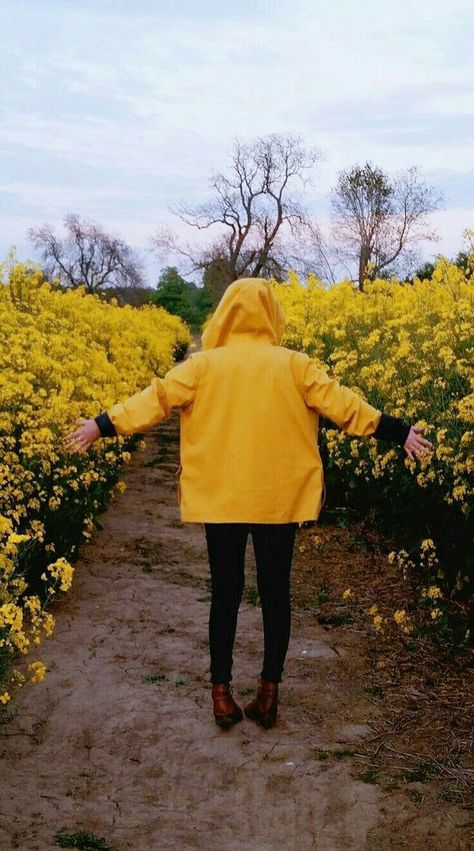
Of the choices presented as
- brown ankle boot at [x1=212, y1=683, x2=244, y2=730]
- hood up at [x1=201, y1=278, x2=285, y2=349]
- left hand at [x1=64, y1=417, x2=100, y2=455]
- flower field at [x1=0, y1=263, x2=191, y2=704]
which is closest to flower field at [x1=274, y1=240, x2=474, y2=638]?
hood up at [x1=201, y1=278, x2=285, y2=349]

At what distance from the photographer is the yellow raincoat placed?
3.15 meters

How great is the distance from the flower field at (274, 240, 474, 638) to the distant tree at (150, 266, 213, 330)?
4256 centimetres

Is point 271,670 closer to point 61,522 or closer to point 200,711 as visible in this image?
point 200,711

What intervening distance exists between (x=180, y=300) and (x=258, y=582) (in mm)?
48253

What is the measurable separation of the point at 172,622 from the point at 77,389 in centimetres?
245

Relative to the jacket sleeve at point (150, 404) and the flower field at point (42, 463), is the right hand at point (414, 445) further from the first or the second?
the flower field at point (42, 463)

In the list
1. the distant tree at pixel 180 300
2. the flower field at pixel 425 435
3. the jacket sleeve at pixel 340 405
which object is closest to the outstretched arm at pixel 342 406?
the jacket sleeve at pixel 340 405

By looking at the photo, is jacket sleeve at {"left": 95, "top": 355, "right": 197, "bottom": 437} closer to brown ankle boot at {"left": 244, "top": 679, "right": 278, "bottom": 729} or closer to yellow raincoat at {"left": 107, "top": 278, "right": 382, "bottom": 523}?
yellow raincoat at {"left": 107, "top": 278, "right": 382, "bottom": 523}

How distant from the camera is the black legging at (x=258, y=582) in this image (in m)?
3.26

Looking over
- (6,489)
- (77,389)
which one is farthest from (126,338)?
(6,489)

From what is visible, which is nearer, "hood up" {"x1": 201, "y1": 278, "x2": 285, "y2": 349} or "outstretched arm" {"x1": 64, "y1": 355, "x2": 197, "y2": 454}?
"outstretched arm" {"x1": 64, "y1": 355, "x2": 197, "y2": 454}

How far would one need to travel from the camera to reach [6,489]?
4.68 meters

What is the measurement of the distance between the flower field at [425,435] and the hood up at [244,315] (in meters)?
0.99

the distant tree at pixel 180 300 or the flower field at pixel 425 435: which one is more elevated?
the distant tree at pixel 180 300
